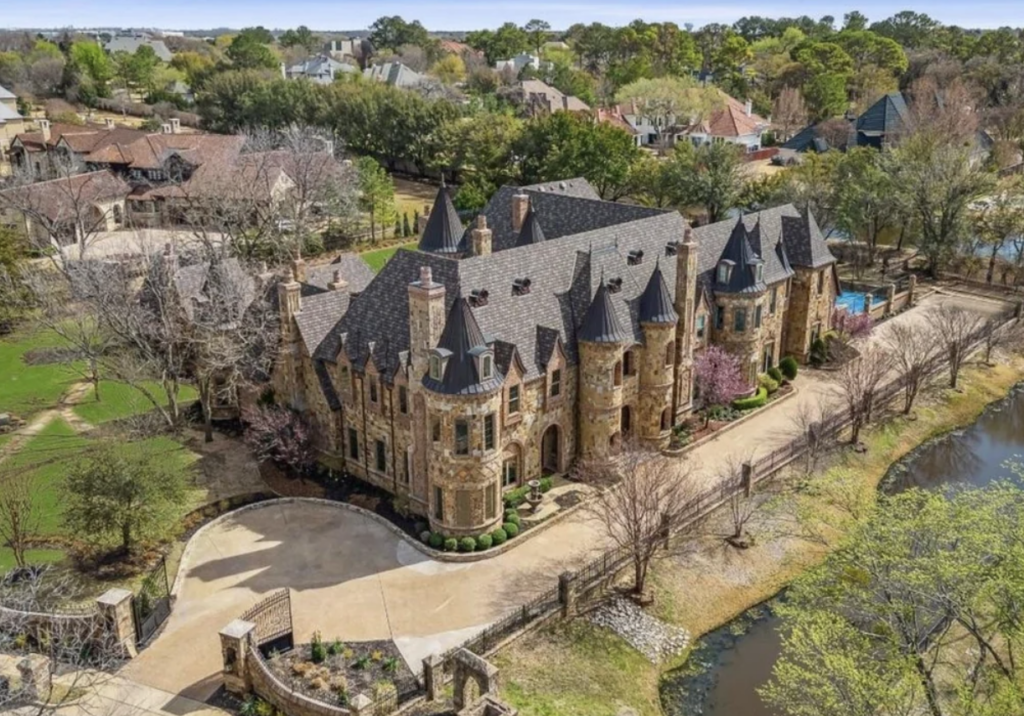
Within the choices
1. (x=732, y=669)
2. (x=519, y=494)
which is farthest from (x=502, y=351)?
(x=732, y=669)

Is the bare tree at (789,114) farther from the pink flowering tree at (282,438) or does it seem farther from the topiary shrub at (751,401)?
the pink flowering tree at (282,438)

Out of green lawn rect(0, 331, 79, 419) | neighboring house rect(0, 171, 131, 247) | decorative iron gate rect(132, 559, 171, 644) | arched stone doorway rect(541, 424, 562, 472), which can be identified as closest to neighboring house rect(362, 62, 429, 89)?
neighboring house rect(0, 171, 131, 247)

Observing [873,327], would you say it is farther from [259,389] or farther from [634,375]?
[259,389]

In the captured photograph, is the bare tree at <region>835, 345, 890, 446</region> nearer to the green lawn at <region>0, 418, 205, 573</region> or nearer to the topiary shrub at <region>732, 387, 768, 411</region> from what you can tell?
the topiary shrub at <region>732, 387, 768, 411</region>

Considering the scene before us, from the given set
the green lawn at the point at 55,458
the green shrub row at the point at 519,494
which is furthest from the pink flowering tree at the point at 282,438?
the green shrub row at the point at 519,494

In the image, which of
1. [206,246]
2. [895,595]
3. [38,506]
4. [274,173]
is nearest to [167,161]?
[274,173]
